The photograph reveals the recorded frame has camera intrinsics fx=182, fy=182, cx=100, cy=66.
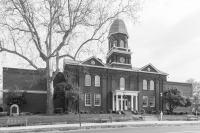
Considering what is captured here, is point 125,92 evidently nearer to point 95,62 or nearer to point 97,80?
point 97,80

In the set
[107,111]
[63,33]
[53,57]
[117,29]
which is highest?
[117,29]

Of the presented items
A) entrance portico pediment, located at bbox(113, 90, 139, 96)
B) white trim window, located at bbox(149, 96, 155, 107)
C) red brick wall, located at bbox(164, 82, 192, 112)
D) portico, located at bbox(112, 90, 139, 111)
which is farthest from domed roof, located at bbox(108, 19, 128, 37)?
red brick wall, located at bbox(164, 82, 192, 112)

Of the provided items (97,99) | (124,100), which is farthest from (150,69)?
(97,99)

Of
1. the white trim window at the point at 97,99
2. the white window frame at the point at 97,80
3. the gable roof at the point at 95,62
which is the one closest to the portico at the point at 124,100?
the white trim window at the point at 97,99

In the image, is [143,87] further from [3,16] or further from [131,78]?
[3,16]

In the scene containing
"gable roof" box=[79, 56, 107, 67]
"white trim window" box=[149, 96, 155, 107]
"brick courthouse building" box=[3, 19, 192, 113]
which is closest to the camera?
"brick courthouse building" box=[3, 19, 192, 113]

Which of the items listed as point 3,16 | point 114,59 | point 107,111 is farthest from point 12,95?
point 114,59

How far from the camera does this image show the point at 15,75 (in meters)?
29.5

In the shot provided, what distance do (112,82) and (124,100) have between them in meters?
3.93

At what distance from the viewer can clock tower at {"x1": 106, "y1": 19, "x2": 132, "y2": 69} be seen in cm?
3522

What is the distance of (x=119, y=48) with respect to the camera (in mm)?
36188

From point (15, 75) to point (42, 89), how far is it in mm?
4847

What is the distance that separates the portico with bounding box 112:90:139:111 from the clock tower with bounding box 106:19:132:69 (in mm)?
5287

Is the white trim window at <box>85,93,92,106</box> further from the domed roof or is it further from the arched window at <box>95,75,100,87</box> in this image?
the domed roof
